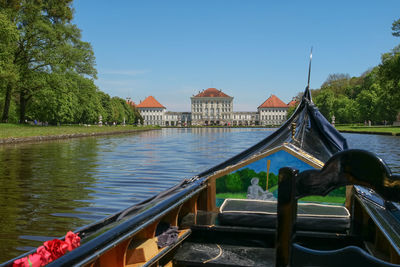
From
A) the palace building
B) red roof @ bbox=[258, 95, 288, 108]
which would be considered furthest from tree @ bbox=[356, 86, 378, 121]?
red roof @ bbox=[258, 95, 288, 108]

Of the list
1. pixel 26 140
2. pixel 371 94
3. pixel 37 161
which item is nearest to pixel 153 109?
pixel 371 94

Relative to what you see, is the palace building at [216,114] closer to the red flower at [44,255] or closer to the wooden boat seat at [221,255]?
the wooden boat seat at [221,255]

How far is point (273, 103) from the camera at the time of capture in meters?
135

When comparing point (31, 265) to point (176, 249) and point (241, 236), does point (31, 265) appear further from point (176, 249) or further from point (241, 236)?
point (241, 236)

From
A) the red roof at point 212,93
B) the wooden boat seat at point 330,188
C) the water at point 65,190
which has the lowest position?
the water at point 65,190

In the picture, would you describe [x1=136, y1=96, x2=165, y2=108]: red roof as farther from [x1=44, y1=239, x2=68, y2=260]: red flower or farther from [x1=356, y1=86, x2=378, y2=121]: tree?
[x1=44, y1=239, x2=68, y2=260]: red flower

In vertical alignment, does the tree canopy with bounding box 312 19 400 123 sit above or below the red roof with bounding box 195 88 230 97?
below

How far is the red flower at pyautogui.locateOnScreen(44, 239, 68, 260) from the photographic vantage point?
2034 millimetres

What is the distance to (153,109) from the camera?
448ft

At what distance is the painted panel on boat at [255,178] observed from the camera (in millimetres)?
4277

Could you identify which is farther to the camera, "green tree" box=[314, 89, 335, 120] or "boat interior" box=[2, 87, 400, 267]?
"green tree" box=[314, 89, 335, 120]

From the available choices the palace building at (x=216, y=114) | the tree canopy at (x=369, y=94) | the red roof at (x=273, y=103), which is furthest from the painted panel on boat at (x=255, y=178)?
the red roof at (x=273, y=103)

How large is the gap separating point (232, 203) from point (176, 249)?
3.51 feet

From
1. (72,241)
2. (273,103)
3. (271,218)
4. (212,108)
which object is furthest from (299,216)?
(273,103)
